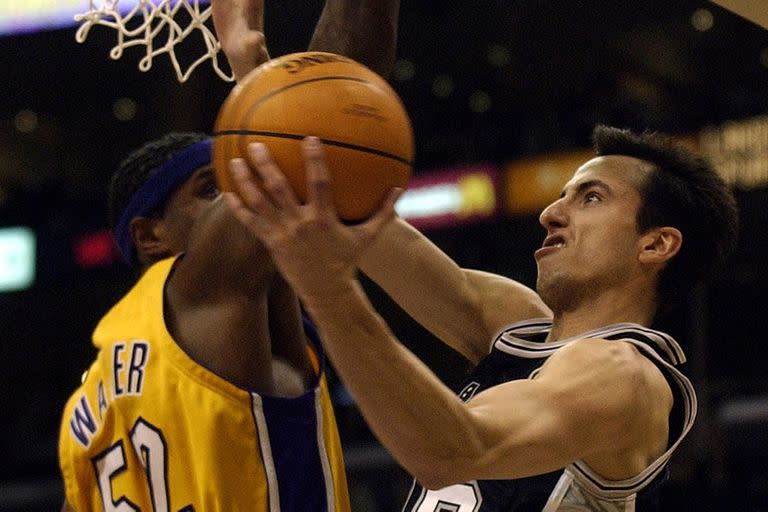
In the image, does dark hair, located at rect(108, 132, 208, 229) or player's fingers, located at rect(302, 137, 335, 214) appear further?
dark hair, located at rect(108, 132, 208, 229)

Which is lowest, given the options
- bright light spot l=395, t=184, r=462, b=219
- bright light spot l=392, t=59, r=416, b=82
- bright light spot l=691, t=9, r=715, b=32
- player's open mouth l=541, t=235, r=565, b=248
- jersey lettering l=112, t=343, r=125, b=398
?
bright light spot l=395, t=184, r=462, b=219

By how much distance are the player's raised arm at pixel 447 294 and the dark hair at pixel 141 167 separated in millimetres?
601

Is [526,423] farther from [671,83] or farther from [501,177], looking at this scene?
[671,83]

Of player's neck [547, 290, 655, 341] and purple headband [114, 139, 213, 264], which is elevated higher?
purple headband [114, 139, 213, 264]

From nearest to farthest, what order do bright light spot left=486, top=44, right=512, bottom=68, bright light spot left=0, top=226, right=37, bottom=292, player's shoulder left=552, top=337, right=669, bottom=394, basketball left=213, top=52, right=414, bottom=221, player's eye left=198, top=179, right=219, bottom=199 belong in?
basketball left=213, top=52, right=414, bottom=221
player's shoulder left=552, top=337, right=669, bottom=394
player's eye left=198, top=179, right=219, bottom=199
bright light spot left=486, top=44, right=512, bottom=68
bright light spot left=0, top=226, right=37, bottom=292

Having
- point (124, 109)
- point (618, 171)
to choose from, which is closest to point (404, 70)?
point (124, 109)

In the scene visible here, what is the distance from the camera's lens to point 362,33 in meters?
2.60

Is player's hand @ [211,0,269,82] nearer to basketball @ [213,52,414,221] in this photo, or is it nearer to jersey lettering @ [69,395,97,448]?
basketball @ [213,52,414,221]

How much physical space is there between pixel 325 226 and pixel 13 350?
10651mm

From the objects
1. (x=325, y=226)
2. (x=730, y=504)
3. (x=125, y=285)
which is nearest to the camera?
(x=325, y=226)

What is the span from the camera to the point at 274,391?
255cm

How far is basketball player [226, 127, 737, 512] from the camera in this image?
175 cm

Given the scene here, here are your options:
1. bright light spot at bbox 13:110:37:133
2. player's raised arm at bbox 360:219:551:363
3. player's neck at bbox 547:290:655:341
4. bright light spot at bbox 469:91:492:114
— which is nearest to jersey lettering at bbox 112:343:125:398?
player's raised arm at bbox 360:219:551:363

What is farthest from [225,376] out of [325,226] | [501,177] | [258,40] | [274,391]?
[501,177]
